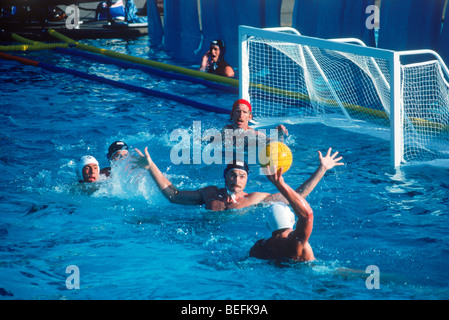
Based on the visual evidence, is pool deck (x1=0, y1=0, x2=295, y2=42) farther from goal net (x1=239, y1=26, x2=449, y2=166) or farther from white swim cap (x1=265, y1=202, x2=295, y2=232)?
white swim cap (x1=265, y1=202, x2=295, y2=232)

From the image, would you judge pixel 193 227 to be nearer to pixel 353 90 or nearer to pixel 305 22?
pixel 353 90

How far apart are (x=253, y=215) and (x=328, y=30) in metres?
7.55

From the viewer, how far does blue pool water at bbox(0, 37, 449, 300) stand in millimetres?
5113

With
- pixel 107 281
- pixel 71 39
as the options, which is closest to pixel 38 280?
pixel 107 281

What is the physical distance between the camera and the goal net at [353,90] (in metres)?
8.08

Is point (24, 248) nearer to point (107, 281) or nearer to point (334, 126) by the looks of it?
point (107, 281)

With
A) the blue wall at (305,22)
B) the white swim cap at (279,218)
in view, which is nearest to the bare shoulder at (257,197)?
the white swim cap at (279,218)

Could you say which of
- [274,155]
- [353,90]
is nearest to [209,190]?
[274,155]

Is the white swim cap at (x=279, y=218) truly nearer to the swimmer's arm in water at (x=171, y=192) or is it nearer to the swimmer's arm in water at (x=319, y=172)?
the swimmer's arm in water at (x=319, y=172)

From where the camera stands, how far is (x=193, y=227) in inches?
250

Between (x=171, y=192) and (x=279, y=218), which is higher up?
(x=279, y=218)

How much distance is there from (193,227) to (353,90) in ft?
A: 18.6

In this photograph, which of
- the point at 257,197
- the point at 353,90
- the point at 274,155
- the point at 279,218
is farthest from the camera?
the point at 353,90

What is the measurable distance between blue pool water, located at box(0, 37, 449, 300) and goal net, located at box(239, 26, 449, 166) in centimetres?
49
